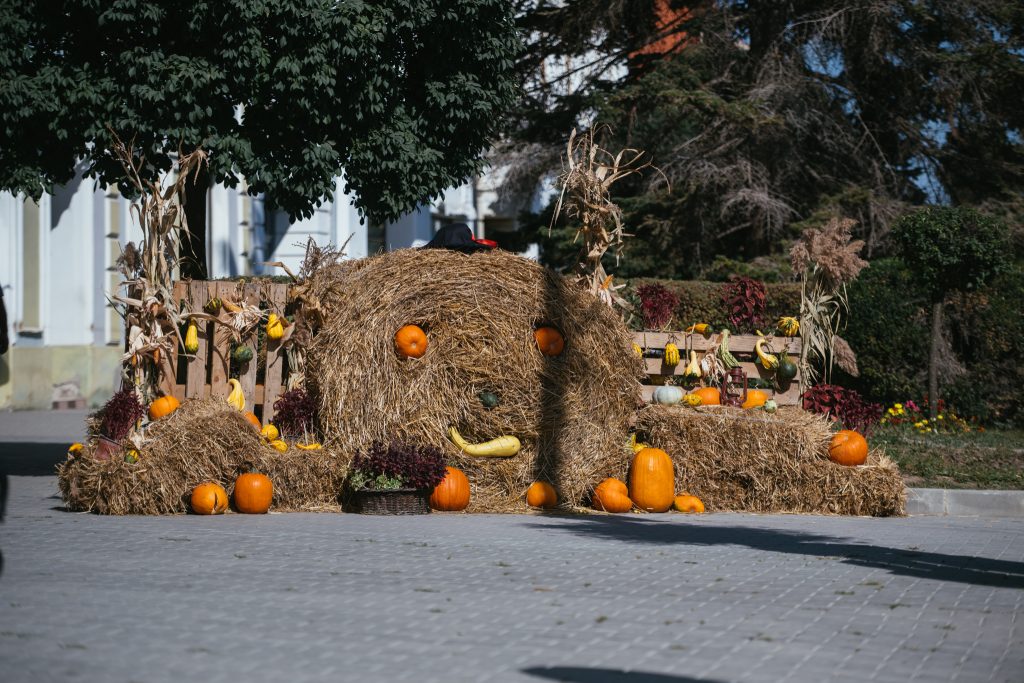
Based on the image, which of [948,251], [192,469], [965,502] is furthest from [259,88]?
[948,251]

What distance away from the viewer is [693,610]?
20.4 ft

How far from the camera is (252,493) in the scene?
10273 millimetres

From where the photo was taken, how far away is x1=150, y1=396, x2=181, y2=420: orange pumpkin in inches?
431

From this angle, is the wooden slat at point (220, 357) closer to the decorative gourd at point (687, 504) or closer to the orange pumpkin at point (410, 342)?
the orange pumpkin at point (410, 342)

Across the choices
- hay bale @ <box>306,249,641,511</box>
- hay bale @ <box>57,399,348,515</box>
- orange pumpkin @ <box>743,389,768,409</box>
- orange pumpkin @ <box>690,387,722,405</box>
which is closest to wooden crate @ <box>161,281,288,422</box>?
hay bale @ <box>306,249,641,511</box>

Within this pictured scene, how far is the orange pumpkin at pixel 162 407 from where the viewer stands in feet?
35.9

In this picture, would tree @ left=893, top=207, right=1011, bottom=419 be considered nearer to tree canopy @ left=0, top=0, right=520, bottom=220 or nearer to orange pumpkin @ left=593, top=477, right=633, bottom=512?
tree canopy @ left=0, top=0, right=520, bottom=220

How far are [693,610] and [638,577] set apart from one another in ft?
3.24

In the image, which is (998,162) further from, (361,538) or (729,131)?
(361,538)

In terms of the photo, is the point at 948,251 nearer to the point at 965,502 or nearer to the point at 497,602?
the point at 965,502

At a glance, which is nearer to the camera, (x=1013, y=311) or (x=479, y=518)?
(x=479, y=518)

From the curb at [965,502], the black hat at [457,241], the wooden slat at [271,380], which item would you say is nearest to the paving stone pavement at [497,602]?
the curb at [965,502]

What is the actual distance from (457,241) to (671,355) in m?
2.88

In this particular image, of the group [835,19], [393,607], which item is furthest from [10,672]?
[835,19]
